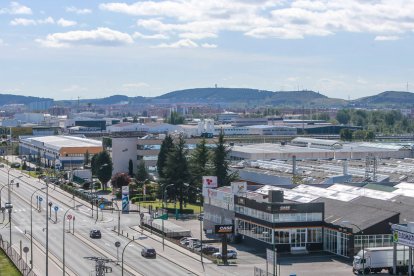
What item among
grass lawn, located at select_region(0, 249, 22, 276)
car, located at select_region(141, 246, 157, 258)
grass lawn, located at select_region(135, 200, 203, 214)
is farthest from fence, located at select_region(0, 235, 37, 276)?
grass lawn, located at select_region(135, 200, 203, 214)

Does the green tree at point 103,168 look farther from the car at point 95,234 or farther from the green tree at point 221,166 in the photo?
the car at point 95,234

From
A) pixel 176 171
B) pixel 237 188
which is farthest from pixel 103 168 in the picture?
pixel 237 188

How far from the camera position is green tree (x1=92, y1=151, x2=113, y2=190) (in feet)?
398

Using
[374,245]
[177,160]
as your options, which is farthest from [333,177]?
[374,245]

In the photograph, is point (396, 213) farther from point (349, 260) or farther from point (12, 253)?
point (12, 253)

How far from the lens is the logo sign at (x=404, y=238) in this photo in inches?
2143

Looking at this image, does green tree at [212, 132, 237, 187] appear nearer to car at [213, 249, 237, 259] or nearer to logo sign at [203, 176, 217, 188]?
Answer: logo sign at [203, 176, 217, 188]

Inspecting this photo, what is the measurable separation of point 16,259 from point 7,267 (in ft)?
11.1

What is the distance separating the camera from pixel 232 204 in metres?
76.9

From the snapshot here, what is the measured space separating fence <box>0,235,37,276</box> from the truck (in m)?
23.2

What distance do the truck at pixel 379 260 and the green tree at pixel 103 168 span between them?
212ft

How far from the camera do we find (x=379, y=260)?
197ft

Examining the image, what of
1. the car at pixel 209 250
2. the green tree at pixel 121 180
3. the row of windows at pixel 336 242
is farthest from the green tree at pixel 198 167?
the row of windows at pixel 336 242

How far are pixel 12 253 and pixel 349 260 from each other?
27.4m
